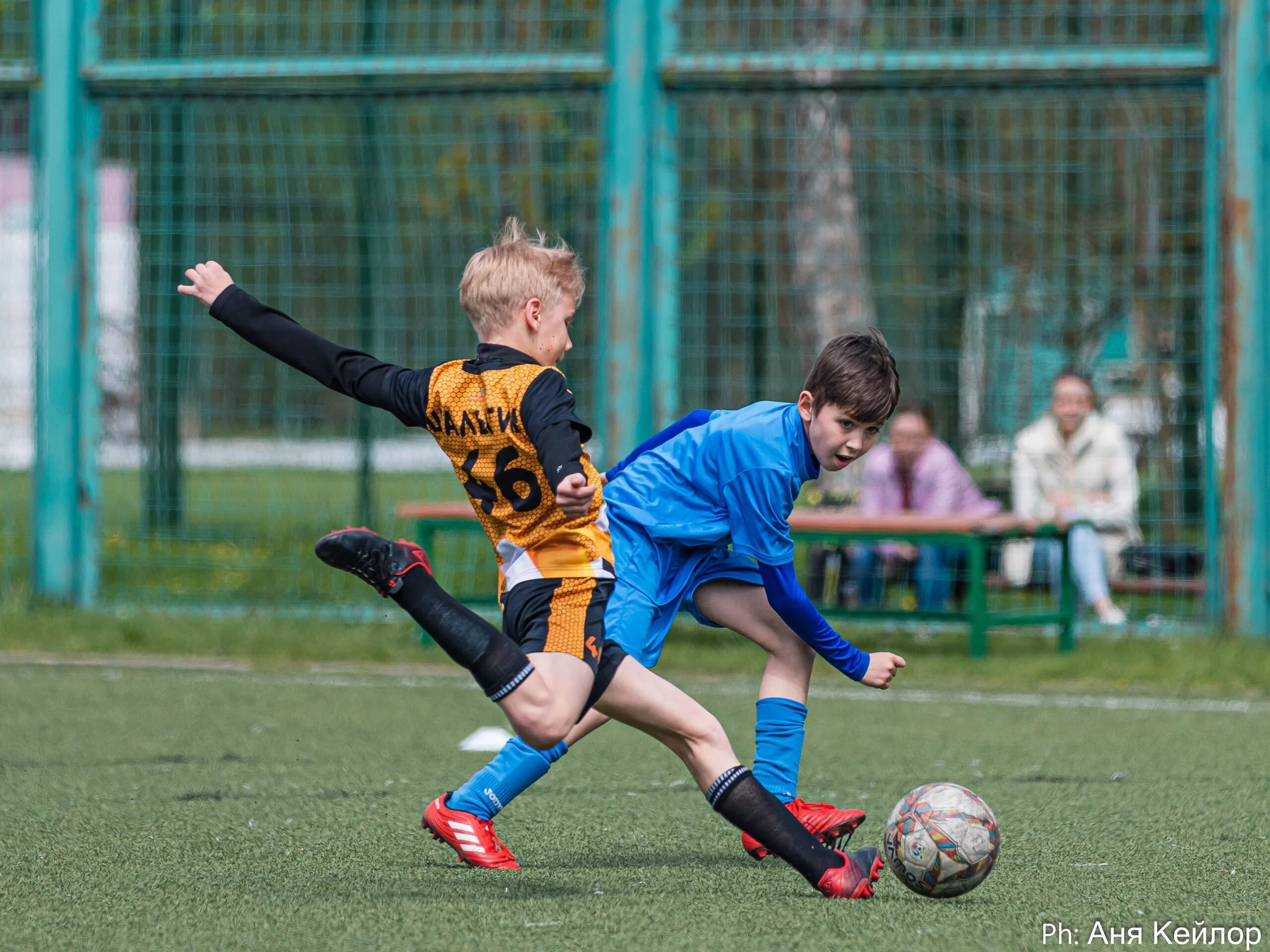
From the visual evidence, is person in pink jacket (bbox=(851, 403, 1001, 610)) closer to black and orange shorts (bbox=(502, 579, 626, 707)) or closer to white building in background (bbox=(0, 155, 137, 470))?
white building in background (bbox=(0, 155, 137, 470))

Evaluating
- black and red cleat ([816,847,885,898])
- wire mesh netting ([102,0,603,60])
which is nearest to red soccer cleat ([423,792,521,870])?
black and red cleat ([816,847,885,898])

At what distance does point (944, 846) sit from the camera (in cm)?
379

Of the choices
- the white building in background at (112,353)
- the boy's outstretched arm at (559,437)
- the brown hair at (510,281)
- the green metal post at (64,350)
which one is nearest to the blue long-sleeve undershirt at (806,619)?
the boy's outstretched arm at (559,437)

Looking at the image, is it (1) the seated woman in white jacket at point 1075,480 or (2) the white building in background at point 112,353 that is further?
(2) the white building in background at point 112,353

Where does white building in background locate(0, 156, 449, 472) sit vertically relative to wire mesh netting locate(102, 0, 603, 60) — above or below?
below

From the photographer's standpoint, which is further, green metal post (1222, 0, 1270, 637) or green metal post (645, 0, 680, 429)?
green metal post (645, 0, 680, 429)

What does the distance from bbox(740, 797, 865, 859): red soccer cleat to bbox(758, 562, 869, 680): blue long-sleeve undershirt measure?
35 centimetres

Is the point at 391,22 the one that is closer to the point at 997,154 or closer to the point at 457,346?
the point at 457,346

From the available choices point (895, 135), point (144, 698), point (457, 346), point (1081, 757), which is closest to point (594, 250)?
point (457, 346)

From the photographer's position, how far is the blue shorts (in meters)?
4.39

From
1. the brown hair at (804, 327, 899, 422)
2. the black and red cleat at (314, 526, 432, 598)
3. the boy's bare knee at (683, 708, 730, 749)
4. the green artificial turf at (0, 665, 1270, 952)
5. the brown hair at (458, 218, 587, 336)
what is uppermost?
the brown hair at (458, 218, 587, 336)

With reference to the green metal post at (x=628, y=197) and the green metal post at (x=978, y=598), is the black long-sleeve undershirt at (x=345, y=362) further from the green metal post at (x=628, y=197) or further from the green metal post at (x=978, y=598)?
the green metal post at (x=628, y=197)

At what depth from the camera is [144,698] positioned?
287 inches

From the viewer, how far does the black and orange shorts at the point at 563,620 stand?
3863 millimetres
